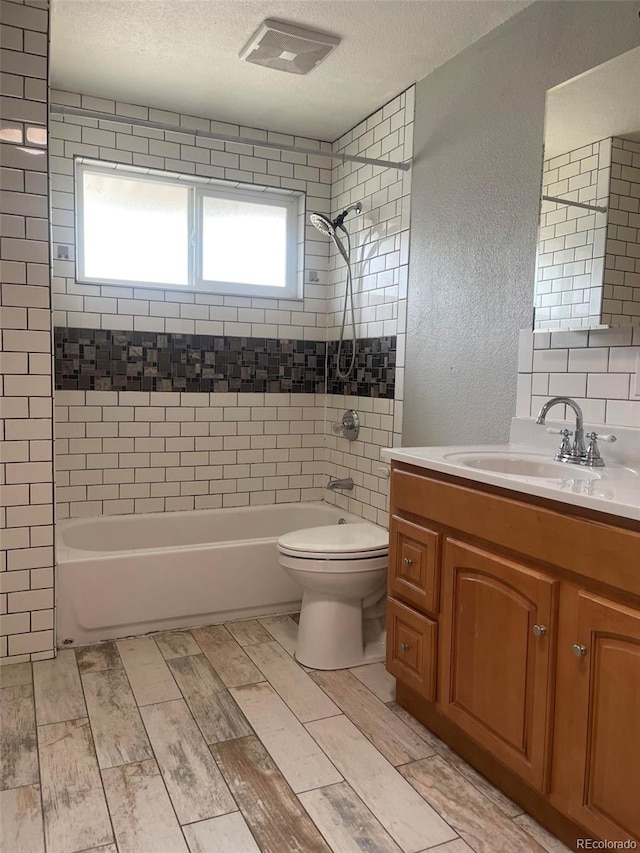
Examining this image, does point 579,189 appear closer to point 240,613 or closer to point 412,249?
point 412,249

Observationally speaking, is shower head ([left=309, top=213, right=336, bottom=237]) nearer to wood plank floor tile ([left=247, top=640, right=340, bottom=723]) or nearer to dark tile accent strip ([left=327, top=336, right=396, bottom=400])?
dark tile accent strip ([left=327, top=336, right=396, bottom=400])

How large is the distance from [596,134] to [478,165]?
0.60m

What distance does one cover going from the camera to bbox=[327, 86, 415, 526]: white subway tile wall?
10.0ft

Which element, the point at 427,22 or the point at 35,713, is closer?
the point at 35,713

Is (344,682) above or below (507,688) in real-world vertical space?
below

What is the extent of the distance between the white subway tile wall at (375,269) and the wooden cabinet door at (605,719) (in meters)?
1.73

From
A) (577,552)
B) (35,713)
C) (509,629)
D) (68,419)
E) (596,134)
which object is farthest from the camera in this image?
(68,419)

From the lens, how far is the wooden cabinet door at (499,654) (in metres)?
1.55

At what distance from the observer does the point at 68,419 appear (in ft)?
10.6

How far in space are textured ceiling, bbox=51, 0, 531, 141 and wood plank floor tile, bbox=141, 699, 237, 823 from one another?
249 cm

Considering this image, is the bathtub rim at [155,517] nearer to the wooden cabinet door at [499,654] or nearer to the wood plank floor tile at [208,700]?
the wood plank floor tile at [208,700]

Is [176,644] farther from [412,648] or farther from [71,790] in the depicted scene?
[412,648]

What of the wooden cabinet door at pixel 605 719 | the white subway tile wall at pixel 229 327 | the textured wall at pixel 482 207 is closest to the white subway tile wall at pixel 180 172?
the white subway tile wall at pixel 229 327

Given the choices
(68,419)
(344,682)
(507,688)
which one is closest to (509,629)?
(507,688)
